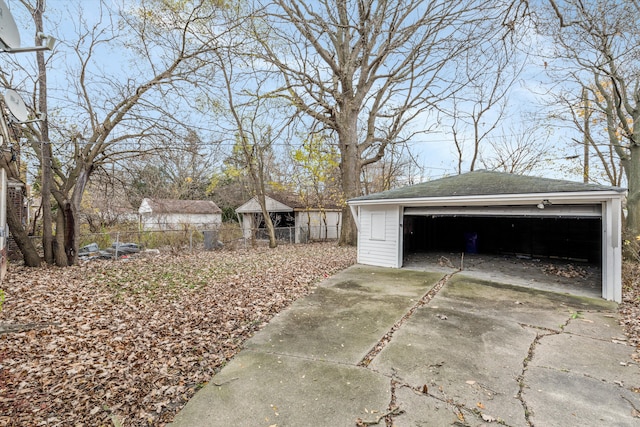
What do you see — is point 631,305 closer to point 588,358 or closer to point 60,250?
point 588,358

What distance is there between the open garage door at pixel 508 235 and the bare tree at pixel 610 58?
1324mm

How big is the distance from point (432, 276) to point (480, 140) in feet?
48.0

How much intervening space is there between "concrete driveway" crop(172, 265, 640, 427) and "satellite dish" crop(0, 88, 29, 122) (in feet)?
16.2

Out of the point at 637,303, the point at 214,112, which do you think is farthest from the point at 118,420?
the point at 214,112

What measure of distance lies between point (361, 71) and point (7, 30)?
34.7ft

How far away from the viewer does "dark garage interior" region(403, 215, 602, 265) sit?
10633mm

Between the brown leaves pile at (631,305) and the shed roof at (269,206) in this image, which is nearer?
the brown leaves pile at (631,305)

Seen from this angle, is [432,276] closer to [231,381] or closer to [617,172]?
[231,381]

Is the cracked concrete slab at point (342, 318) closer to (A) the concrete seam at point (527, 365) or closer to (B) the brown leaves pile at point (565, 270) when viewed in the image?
(A) the concrete seam at point (527, 365)

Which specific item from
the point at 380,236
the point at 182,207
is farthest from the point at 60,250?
the point at 182,207

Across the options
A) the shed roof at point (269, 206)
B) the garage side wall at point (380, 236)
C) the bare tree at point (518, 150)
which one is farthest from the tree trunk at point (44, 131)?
the bare tree at point (518, 150)

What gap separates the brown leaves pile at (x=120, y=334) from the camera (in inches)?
111

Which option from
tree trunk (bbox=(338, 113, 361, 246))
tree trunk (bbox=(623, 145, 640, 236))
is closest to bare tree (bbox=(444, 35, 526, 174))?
tree trunk (bbox=(338, 113, 361, 246))

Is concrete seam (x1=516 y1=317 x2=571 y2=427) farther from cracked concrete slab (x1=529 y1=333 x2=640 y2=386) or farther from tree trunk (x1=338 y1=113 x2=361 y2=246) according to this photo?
tree trunk (x1=338 y1=113 x2=361 y2=246)
